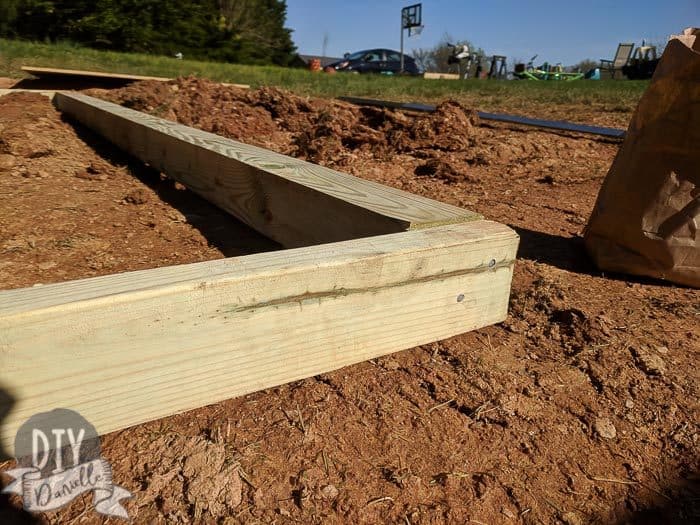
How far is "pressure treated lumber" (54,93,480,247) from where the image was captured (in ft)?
5.62

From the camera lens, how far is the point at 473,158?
461 centimetres

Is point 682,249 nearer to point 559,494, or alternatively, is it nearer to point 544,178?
point 559,494

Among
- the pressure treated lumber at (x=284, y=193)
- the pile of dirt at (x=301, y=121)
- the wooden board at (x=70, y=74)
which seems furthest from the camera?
the wooden board at (x=70, y=74)

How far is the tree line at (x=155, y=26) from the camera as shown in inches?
723

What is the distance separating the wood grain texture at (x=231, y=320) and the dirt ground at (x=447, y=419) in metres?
0.08

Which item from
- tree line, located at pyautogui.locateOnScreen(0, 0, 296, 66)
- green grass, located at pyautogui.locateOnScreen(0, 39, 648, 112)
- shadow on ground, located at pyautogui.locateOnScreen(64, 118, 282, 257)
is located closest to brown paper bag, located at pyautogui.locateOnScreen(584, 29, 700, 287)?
shadow on ground, located at pyautogui.locateOnScreen(64, 118, 282, 257)

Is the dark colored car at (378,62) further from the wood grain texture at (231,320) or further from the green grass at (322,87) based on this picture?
the wood grain texture at (231,320)

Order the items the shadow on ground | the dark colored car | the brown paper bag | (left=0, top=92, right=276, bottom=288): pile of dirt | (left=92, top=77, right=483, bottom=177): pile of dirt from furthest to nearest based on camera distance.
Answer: the dark colored car → (left=92, top=77, right=483, bottom=177): pile of dirt → the shadow on ground → (left=0, top=92, right=276, bottom=288): pile of dirt → the brown paper bag

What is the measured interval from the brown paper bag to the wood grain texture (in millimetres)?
926

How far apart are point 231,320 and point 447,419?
0.57 metres

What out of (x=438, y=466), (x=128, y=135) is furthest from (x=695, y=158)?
(x=128, y=135)

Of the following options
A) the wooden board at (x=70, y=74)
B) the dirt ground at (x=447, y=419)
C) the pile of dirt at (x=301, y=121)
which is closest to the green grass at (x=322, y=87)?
the wooden board at (x=70, y=74)

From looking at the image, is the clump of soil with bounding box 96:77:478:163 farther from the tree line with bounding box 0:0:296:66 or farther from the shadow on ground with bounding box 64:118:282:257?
the tree line with bounding box 0:0:296:66

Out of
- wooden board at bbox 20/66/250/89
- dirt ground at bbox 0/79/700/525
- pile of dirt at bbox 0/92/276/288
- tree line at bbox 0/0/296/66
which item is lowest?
pile of dirt at bbox 0/92/276/288
